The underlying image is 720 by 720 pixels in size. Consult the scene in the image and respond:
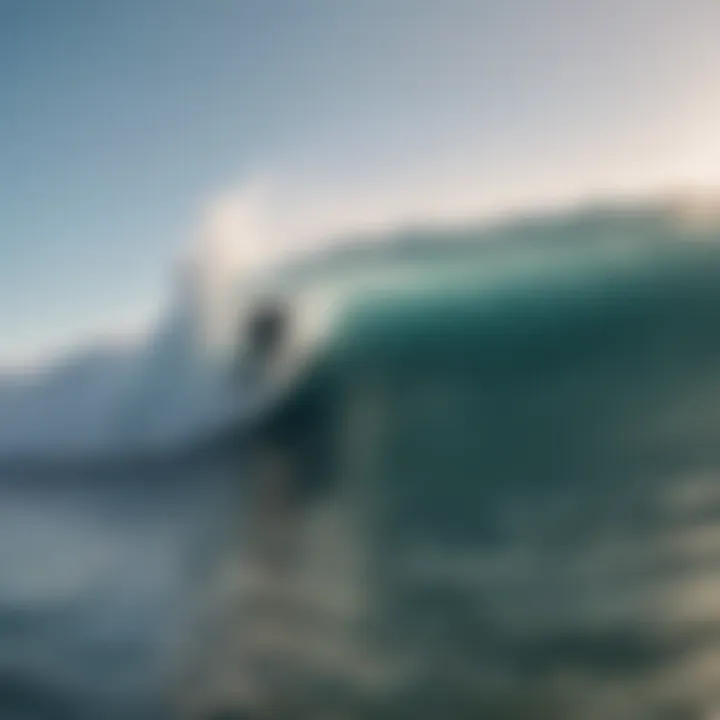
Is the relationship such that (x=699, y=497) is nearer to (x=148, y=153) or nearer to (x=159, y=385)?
(x=159, y=385)

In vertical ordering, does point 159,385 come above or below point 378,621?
above

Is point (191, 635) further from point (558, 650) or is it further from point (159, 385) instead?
point (558, 650)

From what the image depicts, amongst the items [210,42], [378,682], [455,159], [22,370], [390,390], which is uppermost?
[210,42]

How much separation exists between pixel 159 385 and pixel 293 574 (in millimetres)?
317

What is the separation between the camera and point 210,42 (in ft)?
3.78

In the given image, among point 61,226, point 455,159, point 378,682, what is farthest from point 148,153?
point 378,682

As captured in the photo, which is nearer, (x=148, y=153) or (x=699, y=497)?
(x=699, y=497)

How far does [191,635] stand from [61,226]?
0.60 metres

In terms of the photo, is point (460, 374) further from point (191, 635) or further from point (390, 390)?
point (191, 635)

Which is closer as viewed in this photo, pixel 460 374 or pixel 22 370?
pixel 460 374

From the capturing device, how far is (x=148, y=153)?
116 centimetres

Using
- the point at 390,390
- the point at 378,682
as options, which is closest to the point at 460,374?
the point at 390,390

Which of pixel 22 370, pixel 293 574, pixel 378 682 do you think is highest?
pixel 22 370

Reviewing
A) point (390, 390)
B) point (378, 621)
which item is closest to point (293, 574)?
point (378, 621)
